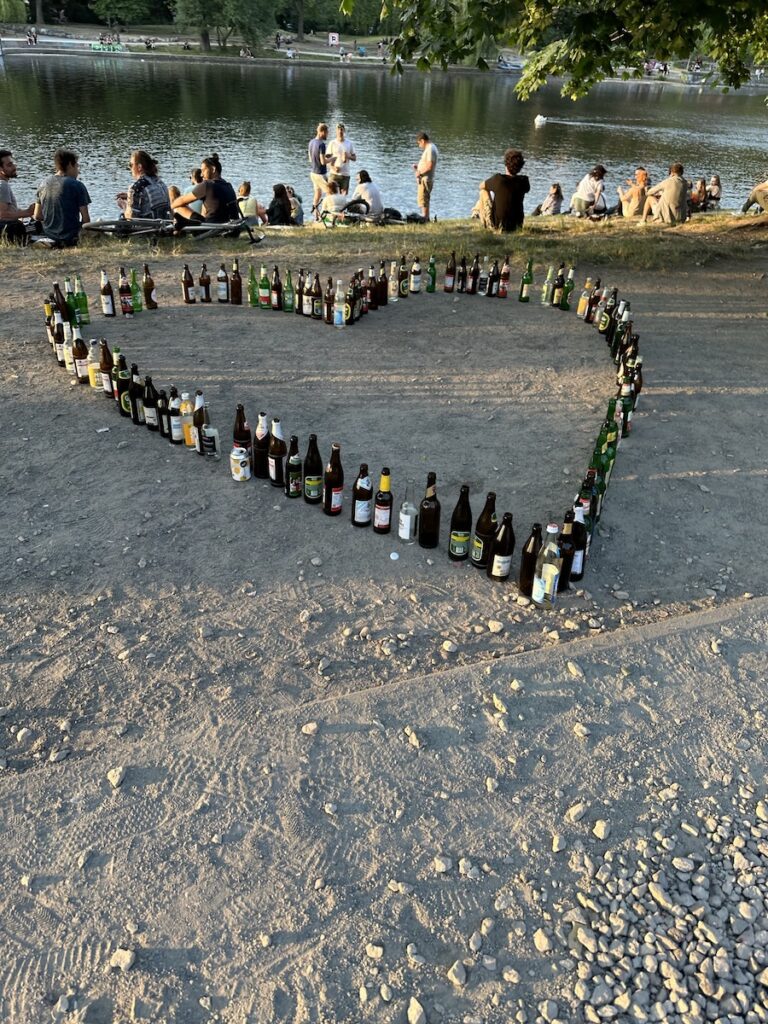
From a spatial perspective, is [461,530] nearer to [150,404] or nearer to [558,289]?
[150,404]

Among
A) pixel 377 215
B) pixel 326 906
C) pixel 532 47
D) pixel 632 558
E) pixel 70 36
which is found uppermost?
pixel 70 36

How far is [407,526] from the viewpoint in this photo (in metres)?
5.75

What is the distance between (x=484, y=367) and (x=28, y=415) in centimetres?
491

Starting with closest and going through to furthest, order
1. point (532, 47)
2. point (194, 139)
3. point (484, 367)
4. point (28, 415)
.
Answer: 1. point (28, 415)
2. point (484, 367)
3. point (532, 47)
4. point (194, 139)

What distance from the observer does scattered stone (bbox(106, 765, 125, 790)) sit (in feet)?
12.7

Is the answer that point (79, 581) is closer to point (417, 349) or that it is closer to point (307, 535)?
point (307, 535)

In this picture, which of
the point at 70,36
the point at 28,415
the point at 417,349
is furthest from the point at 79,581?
the point at 70,36

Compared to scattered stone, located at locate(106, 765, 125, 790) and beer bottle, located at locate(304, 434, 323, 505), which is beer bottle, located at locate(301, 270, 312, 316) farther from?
scattered stone, located at locate(106, 765, 125, 790)

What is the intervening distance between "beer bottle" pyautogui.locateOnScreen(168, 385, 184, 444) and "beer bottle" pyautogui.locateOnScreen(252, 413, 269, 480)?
2.57 feet

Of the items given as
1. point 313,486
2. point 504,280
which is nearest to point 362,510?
point 313,486

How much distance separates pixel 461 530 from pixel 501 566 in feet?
1.33

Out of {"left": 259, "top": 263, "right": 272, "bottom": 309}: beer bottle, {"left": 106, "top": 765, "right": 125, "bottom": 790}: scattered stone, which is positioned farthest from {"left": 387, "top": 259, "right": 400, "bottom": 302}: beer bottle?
{"left": 106, "top": 765, "right": 125, "bottom": 790}: scattered stone

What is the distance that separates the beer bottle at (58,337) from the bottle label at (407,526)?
15.4ft

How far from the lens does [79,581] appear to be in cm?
524
